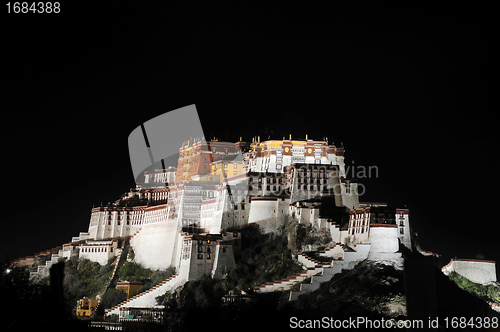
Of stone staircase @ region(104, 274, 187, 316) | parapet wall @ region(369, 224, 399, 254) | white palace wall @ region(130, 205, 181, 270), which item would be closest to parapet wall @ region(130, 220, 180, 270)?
white palace wall @ region(130, 205, 181, 270)

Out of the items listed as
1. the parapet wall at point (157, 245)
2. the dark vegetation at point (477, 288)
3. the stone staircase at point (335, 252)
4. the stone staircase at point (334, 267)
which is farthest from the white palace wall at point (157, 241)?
the dark vegetation at point (477, 288)

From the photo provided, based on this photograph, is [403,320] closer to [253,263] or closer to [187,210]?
[253,263]

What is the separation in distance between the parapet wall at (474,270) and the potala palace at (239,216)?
0.22ft

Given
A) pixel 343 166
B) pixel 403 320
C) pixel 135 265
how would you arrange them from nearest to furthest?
pixel 403 320 → pixel 135 265 → pixel 343 166

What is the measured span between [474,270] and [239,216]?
55.4 ft

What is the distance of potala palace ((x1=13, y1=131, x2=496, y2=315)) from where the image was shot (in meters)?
40.2

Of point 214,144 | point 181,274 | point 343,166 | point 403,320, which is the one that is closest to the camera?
point 403,320

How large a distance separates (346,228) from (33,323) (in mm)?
21494

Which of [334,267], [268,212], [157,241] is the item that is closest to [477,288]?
[334,267]

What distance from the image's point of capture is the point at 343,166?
5947 centimetres

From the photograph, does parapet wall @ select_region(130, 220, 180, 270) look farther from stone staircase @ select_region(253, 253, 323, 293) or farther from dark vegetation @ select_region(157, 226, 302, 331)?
stone staircase @ select_region(253, 253, 323, 293)

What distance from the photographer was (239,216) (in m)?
50.1

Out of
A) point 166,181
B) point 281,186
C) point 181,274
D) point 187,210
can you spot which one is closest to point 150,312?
point 181,274

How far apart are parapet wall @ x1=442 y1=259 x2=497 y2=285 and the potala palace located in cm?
7
